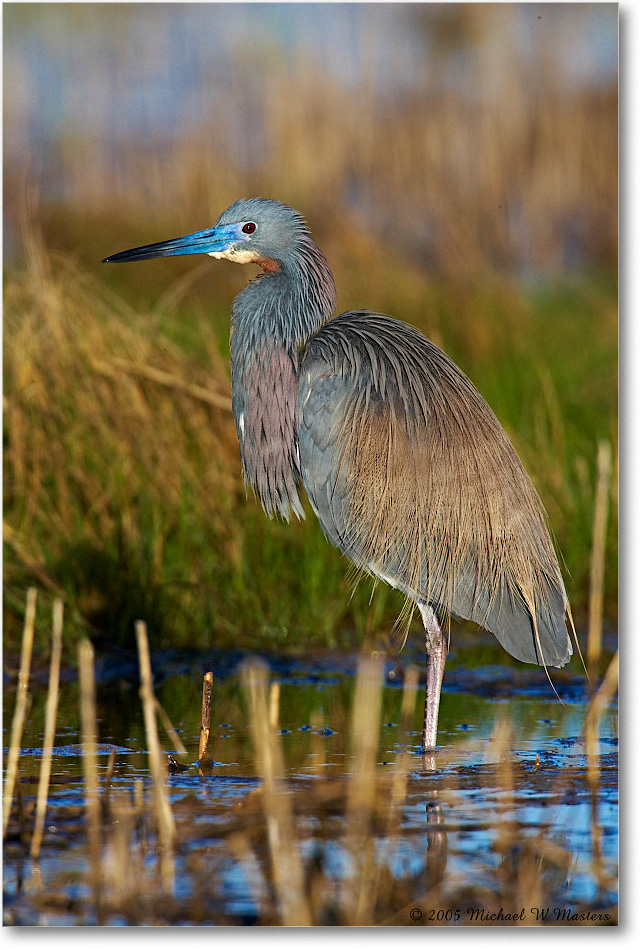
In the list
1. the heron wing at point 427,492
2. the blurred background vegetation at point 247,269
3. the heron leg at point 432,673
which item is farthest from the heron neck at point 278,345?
the blurred background vegetation at point 247,269

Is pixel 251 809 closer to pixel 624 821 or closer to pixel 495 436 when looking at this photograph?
pixel 624 821

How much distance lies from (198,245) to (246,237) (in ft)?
0.54

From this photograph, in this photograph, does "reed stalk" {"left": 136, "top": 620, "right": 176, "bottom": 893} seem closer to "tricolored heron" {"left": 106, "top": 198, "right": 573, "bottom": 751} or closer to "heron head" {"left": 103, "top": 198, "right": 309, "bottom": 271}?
"tricolored heron" {"left": 106, "top": 198, "right": 573, "bottom": 751}

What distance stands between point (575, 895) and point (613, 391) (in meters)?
4.69

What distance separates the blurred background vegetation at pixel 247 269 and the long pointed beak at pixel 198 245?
81cm

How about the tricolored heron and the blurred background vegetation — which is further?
the blurred background vegetation

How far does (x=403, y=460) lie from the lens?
400 cm

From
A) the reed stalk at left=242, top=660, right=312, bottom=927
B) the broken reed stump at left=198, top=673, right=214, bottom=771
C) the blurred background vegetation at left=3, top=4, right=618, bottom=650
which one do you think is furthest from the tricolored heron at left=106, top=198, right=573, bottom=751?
the reed stalk at left=242, top=660, right=312, bottom=927

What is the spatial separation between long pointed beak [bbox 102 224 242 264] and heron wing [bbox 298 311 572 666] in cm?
51

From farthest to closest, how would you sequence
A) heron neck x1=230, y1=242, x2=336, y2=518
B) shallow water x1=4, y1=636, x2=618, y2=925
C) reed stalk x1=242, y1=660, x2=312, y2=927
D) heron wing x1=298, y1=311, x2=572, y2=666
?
1. heron neck x1=230, y1=242, x2=336, y2=518
2. heron wing x1=298, y1=311, x2=572, y2=666
3. shallow water x1=4, y1=636, x2=618, y2=925
4. reed stalk x1=242, y1=660, x2=312, y2=927

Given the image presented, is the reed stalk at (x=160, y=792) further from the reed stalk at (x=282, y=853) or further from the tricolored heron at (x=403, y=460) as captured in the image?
the tricolored heron at (x=403, y=460)

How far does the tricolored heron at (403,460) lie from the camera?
4.01 meters

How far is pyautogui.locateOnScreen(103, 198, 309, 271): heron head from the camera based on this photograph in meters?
4.24

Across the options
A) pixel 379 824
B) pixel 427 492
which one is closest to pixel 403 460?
pixel 427 492
